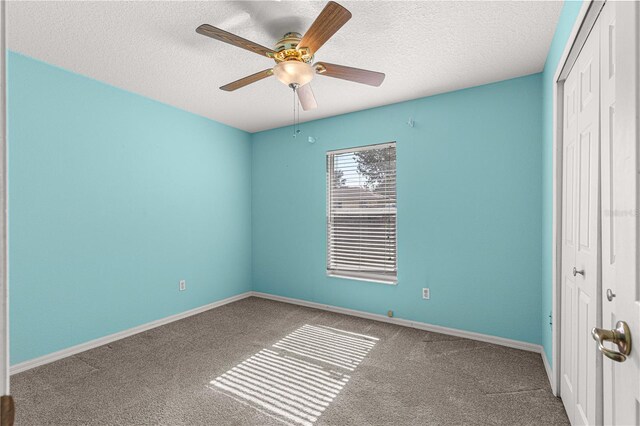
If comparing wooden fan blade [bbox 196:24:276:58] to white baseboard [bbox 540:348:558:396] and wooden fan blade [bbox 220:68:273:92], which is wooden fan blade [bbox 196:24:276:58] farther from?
white baseboard [bbox 540:348:558:396]

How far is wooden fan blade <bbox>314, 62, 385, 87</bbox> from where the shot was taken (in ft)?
→ 6.86

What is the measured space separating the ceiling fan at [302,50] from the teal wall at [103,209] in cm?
173

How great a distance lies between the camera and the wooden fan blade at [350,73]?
209 cm

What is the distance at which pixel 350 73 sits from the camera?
2191 millimetres

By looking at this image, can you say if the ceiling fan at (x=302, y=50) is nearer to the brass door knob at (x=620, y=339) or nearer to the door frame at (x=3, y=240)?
the door frame at (x=3, y=240)

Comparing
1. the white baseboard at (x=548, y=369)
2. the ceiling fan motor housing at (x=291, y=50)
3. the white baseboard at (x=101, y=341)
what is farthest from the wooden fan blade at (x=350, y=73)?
the white baseboard at (x=101, y=341)

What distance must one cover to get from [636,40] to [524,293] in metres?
2.69

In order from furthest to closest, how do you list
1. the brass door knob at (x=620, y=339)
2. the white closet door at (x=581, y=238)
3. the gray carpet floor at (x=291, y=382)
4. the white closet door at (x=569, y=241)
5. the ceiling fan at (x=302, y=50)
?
1. the gray carpet floor at (x=291, y=382)
2. the white closet door at (x=569, y=241)
3. the ceiling fan at (x=302, y=50)
4. the white closet door at (x=581, y=238)
5. the brass door knob at (x=620, y=339)

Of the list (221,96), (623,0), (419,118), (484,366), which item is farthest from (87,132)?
(484,366)

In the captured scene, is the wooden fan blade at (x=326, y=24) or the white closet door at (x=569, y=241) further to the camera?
the white closet door at (x=569, y=241)

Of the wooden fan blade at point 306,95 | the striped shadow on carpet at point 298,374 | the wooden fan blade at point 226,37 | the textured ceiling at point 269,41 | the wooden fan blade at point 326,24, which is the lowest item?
the striped shadow on carpet at point 298,374

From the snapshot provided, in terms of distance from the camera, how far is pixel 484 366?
2.52 meters

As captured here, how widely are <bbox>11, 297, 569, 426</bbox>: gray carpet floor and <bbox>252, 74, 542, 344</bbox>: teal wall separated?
38cm

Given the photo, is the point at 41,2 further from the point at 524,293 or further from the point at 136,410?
the point at 524,293
